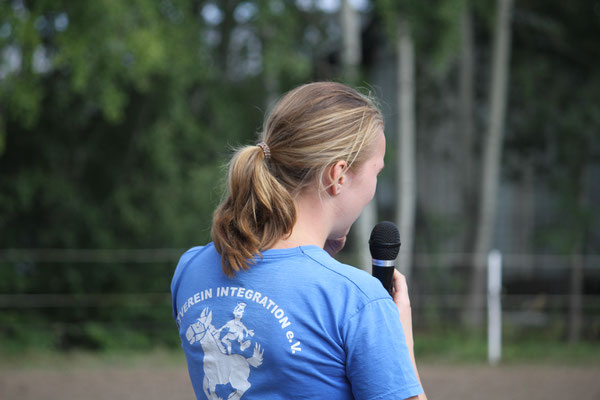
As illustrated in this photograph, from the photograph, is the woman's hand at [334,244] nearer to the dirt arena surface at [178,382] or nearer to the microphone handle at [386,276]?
the microphone handle at [386,276]

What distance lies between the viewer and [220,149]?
10625 millimetres

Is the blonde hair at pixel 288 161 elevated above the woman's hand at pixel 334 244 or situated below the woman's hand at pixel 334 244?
above

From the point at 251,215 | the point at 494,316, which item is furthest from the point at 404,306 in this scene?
the point at 494,316

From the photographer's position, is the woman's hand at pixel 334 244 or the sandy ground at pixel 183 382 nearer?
the woman's hand at pixel 334 244

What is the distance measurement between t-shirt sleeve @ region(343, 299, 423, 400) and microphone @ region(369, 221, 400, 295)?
0.21 m

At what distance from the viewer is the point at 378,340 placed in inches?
47.2

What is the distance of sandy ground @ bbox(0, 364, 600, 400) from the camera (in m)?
6.72

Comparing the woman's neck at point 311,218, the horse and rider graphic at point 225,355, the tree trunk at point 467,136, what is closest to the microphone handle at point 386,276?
the woman's neck at point 311,218

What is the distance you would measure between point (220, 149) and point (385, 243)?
30.4 feet

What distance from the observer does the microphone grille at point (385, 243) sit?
1492mm

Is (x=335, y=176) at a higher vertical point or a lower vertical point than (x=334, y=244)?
higher

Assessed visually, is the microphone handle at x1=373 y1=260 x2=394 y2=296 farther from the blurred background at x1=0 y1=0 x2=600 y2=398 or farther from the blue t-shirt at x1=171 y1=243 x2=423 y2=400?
the blurred background at x1=0 y1=0 x2=600 y2=398

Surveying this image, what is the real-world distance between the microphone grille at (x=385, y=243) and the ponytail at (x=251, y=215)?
0.24 m

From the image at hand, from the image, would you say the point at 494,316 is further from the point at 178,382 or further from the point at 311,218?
the point at 311,218
